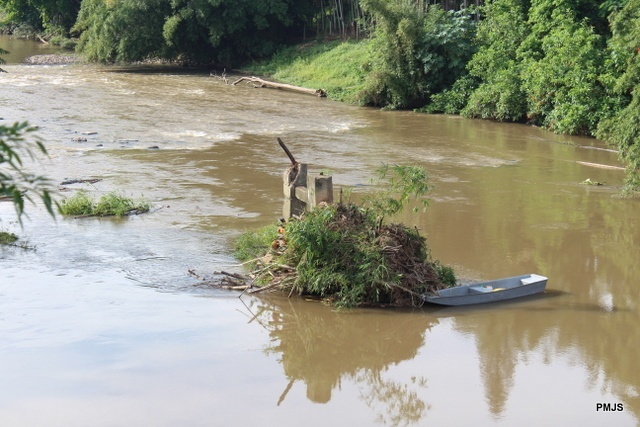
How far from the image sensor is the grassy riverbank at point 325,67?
2775cm

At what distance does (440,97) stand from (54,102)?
1122 centimetres

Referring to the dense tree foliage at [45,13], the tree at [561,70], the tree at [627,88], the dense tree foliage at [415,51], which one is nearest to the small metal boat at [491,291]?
the tree at [627,88]

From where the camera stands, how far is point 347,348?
27.9 ft

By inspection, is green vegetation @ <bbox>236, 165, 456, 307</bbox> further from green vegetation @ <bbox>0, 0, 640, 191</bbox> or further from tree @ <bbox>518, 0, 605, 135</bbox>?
tree @ <bbox>518, 0, 605, 135</bbox>

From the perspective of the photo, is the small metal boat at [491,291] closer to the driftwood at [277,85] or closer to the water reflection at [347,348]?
the water reflection at [347,348]

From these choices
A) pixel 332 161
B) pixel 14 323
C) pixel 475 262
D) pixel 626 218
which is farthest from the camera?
pixel 332 161

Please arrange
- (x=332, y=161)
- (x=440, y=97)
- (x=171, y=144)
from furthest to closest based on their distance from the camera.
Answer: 1. (x=440, y=97)
2. (x=171, y=144)
3. (x=332, y=161)

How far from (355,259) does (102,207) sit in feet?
18.4


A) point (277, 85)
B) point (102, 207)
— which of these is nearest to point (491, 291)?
point (102, 207)

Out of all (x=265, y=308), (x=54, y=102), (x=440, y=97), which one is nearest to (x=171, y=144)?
(x=54, y=102)

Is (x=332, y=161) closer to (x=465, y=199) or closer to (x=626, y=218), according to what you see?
(x=465, y=199)

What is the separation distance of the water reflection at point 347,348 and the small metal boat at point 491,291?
368 millimetres

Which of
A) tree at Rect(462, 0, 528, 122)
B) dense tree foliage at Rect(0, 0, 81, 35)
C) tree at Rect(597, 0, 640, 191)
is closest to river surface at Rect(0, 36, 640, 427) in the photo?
tree at Rect(597, 0, 640, 191)

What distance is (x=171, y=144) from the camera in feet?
63.5
